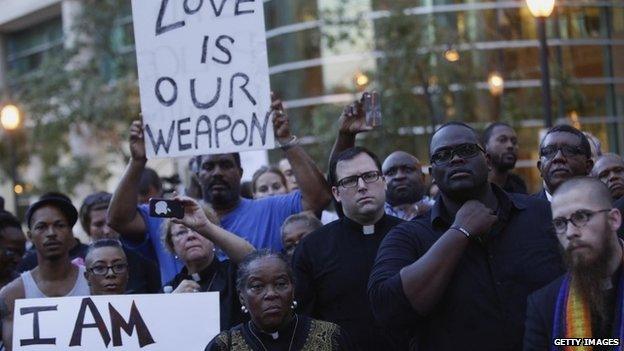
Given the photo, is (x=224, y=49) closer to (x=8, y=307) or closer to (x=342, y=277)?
(x=342, y=277)

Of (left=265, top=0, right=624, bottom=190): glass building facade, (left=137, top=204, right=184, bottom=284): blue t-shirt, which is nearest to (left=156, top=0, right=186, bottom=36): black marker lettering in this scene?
(left=137, top=204, right=184, bottom=284): blue t-shirt

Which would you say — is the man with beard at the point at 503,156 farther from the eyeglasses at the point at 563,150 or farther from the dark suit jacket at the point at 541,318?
the dark suit jacket at the point at 541,318

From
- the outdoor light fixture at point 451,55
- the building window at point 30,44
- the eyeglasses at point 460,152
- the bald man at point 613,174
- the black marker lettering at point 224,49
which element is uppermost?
the building window at point 30,44

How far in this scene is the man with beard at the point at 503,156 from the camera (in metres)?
8.17

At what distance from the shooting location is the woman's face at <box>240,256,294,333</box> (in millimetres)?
5555

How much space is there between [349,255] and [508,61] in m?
28.3

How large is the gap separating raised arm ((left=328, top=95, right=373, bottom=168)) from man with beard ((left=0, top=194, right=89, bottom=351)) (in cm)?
177

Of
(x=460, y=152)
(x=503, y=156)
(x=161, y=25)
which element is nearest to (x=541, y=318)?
(x=460, y=152)

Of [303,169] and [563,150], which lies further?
[303,169]

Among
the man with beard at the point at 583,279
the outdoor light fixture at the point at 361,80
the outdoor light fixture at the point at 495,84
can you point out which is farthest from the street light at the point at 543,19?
the outdoor light fixture at the point at 495,84

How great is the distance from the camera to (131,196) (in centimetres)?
711

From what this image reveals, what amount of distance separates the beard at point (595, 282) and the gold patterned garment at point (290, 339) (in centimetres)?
161

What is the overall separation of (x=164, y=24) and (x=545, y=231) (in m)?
2.86

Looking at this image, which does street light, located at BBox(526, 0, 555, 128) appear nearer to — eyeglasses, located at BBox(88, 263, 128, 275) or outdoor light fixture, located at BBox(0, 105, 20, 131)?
eyeglasses, located at BBox(88, 263, 128, 275)
